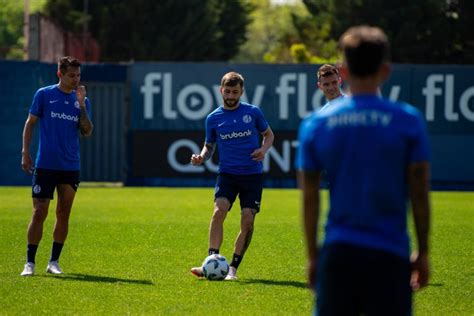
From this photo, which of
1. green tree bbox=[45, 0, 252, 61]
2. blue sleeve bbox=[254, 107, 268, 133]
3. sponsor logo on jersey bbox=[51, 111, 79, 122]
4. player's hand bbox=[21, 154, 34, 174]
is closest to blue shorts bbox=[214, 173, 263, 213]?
blue sleeve bbox=[254, 107, 268, 133]

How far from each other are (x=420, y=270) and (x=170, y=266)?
7377 mm

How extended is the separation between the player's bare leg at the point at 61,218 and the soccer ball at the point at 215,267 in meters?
1.50

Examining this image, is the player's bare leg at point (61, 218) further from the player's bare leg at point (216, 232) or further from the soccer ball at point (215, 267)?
the soccer ball at point (215, 267)

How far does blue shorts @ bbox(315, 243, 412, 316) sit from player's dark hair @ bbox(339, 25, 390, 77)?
0.79m

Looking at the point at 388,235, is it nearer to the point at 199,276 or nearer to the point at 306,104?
the point at 199,276

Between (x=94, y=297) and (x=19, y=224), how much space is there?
25.8 feet

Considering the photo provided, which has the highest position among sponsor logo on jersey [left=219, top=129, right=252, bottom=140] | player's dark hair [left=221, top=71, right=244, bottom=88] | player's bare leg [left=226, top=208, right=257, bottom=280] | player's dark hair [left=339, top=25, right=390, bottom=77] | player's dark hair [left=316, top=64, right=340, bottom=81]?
player's dark hair [left=339, top=25, right=390, bottom=77]

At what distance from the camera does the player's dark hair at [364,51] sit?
5.20 metres

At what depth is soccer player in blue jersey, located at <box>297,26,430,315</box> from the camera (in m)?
5.19

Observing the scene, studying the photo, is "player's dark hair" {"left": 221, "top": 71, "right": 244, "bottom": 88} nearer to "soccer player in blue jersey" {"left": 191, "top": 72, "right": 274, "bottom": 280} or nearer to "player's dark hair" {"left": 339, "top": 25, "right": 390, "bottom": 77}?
"soccer player in blue jersey" {"left": 191, "top": 72, "right": 274, "bottom": 280}

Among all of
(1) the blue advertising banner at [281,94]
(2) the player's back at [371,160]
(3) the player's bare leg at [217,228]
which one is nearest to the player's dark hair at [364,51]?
(2) the player's back at [371,160]

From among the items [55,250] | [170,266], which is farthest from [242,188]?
[55,250]

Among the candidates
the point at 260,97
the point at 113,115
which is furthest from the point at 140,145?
the point at 260,97

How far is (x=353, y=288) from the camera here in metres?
5.19
